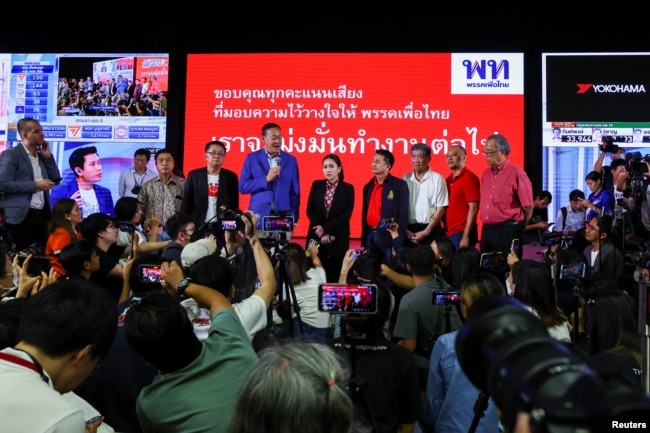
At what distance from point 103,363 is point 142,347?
78cm

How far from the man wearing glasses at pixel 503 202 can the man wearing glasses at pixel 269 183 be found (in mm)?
1763

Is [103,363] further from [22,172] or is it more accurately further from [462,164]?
[462,164]

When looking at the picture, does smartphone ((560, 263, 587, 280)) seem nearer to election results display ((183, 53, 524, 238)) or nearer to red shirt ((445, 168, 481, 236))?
red shirt ((445, 168, 481, 236))

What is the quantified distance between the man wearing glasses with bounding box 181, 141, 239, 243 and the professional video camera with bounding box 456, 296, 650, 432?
18.4 feet

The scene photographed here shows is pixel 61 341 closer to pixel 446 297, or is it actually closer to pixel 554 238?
pixel 446 297

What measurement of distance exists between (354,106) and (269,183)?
188 cm

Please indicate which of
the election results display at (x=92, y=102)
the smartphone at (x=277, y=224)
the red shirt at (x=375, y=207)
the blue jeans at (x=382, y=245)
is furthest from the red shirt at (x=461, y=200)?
the election results display at (x=92, y=102)

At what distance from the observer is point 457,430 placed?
2473 millimetres

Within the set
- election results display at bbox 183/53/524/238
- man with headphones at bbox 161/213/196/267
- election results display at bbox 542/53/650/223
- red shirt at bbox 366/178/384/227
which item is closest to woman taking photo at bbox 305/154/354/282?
red shirt at bbox 366/178/384/227

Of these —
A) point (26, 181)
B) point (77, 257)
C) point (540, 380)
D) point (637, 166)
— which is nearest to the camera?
point (540, 380)

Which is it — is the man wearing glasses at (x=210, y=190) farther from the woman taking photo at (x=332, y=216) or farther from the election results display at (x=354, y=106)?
the election results display at (x=354, y=106)

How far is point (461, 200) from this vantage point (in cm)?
660

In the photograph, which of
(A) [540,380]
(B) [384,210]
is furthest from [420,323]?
(B) [384,210]
